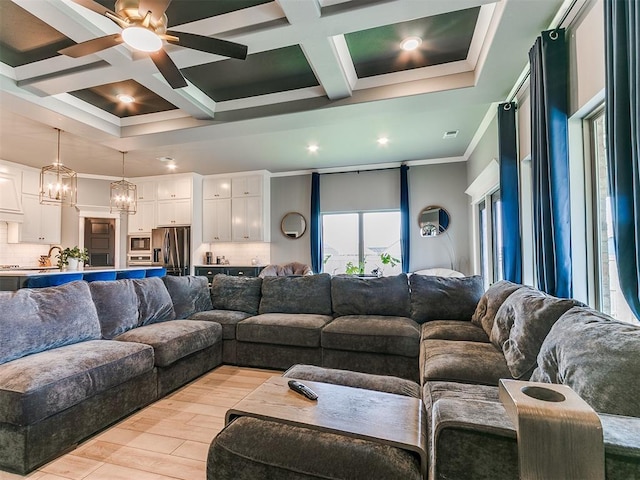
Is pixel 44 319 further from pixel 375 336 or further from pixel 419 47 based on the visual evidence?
pixel 419 47

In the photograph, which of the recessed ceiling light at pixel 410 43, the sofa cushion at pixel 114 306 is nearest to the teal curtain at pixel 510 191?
the recessed ceiling light at pixel 410 43

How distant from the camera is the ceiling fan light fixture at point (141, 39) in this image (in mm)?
2016

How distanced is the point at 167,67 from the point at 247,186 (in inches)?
175

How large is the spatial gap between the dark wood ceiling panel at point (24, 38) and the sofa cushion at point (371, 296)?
11.2ft

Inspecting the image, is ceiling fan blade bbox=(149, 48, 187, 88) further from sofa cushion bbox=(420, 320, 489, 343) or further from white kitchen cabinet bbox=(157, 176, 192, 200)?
white kitchen cabinet bbox=(157, 176, 192, 200)

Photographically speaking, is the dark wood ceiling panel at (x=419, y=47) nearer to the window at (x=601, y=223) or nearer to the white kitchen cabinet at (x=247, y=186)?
the window at (x=601, y=223)

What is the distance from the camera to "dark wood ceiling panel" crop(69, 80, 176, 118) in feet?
11.7

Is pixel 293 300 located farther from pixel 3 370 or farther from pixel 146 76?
pixel 146 76

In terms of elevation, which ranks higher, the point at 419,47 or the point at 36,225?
Answer: the point at 419,47

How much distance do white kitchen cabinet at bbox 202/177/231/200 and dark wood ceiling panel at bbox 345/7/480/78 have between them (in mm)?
4366

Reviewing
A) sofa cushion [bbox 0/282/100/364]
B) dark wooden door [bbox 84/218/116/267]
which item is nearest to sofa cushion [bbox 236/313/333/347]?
sofa cushion [bbox 0/282/100/364]

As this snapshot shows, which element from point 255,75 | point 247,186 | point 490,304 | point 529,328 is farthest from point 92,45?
point 247,186

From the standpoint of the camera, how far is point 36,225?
20.9 ft

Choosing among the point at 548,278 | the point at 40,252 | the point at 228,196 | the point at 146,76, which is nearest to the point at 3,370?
the point at 146,76
